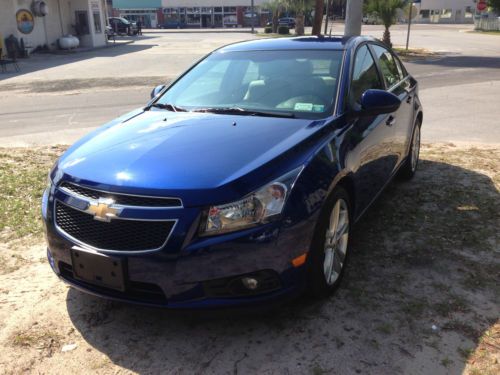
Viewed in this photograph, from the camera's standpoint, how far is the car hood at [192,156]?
8.43ft

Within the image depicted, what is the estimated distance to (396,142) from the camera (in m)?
4.54

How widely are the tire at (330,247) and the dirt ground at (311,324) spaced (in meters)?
0.15

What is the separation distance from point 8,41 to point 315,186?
2702 centimetres

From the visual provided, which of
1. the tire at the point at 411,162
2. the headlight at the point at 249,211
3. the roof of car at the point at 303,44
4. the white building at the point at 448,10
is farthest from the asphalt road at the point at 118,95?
the white building at the point at 448,10

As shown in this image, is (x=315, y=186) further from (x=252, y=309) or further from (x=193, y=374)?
(x=193, y=374)

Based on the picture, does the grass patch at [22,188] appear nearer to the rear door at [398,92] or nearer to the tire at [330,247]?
the tire at [330,247]

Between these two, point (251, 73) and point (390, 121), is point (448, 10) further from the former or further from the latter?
point (251, 73)

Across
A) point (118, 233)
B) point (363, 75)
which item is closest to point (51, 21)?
point (363, 75)

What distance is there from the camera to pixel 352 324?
2.96 metres

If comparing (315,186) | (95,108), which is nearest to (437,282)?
(315,186)

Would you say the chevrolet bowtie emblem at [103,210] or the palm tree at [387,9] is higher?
the palm tree at [387,9]

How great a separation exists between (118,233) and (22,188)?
11.1 ft

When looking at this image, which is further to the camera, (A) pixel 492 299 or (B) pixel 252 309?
(A) pixel 492 299

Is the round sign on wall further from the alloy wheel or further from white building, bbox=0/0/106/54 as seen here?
the alloy wheel
